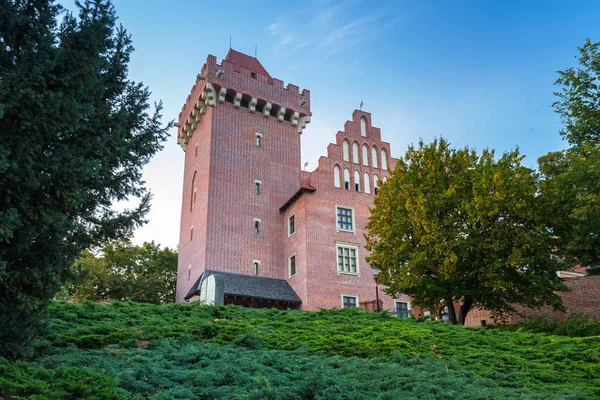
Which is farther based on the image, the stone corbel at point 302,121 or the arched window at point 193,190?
the stone corbel at point 302,121

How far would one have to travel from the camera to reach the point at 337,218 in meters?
35.2

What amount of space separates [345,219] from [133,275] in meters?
22.4

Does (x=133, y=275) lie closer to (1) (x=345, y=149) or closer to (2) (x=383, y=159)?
(1) (x=345, y=149)

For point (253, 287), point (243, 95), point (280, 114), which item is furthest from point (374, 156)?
point (253, 287)

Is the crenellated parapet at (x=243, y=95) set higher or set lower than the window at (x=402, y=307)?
higher

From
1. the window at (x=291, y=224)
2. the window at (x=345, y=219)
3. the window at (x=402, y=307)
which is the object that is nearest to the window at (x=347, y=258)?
the window at (x=345, y=219)

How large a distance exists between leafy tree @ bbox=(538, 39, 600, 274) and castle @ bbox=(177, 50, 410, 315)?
34.1ft

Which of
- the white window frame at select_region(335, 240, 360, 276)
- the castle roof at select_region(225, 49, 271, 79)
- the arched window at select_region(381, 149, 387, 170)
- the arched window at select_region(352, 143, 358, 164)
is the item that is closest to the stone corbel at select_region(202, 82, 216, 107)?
the castle roof at select_region(225, 49, 271, 79)

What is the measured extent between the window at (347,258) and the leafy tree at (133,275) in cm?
1819

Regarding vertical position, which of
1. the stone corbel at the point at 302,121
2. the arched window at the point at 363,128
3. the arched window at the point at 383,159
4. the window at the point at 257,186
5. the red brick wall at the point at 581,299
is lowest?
the red brick wall at the point at 581,299

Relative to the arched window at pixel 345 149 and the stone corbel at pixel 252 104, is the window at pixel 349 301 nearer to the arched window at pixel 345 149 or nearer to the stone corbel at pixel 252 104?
the arched window at pixel 345 149

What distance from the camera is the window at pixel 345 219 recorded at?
35.3m

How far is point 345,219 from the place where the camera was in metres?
35.6

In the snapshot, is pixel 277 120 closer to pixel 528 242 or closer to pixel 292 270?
pixel 292 270
